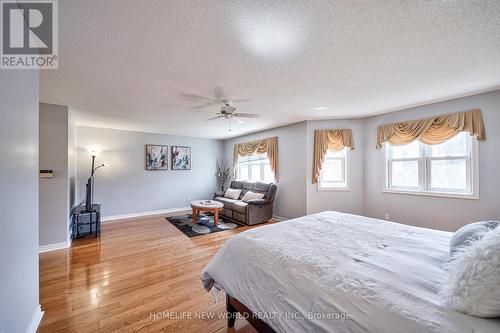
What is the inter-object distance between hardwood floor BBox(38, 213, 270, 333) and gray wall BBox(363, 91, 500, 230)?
3300 millimetres

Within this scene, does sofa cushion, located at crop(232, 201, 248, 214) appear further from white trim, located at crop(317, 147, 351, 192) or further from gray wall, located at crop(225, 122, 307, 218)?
white trim, located at crop(317, 147, 351, 192)

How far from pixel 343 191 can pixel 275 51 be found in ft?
11.4

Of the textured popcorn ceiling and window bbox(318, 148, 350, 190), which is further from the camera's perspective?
window bbox(318, 148, 350, 190)

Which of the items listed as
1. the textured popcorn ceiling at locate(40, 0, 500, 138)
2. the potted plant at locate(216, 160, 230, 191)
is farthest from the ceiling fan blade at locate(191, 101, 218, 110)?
the potted plant at locate(216, 160, 230, 191)

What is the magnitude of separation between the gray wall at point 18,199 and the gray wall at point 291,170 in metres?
4.10

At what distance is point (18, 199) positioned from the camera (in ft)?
4.21

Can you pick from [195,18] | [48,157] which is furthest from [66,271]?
[195,18]

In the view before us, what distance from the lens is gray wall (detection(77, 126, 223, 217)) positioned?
16.0ft

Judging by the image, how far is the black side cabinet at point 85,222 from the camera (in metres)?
3.66

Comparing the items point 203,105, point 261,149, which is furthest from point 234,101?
point 261,149

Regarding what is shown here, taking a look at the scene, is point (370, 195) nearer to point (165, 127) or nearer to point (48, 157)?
point (165, 127)

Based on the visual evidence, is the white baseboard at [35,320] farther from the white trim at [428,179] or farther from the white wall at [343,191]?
the white trim at [428,179]

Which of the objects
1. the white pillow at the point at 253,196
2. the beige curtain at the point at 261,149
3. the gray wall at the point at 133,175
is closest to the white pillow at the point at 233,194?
the white pillow at the point at 253,196

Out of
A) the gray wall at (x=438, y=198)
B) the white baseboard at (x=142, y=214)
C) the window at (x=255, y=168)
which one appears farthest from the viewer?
the window at (x=255, y=168)
